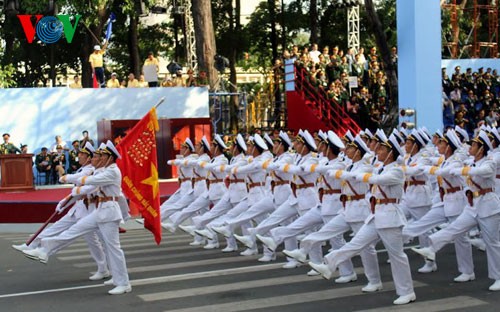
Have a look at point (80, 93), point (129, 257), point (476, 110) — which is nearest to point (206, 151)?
point (129, 257)

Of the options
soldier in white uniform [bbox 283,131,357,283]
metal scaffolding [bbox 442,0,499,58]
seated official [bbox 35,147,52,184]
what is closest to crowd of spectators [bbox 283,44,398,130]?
metal scaffolding [bbox 442,0,499,58]

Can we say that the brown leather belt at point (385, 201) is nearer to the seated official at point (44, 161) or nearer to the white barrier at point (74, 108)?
the seated official at point (44, 161)

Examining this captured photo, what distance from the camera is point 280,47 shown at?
1791 inches

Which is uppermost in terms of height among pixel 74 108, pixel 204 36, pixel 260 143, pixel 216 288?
pixel 204 36

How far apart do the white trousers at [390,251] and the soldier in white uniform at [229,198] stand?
186 inches

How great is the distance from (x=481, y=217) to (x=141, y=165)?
5.17 meters

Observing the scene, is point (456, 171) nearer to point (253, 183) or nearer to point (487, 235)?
point (487, 235)

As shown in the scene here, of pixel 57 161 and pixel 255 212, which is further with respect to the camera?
pixel 57 161

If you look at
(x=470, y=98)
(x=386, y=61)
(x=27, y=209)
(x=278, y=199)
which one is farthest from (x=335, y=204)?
(x=470, y=98)

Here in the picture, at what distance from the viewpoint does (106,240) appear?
10.8 metres

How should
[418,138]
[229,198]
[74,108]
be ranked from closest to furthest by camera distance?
[418,138]
[229,198]
[74,108]

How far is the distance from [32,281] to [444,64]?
21.4 metres

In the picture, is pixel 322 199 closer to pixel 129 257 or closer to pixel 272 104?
pixel 129 257

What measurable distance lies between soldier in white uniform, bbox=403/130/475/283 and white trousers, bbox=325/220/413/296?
167cm
